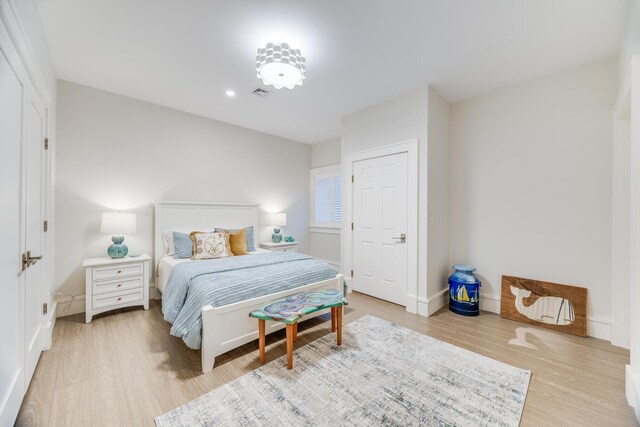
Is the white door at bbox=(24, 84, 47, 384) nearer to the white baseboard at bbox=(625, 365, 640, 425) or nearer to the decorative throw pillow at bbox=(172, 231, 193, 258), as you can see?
the decorative throw pillow at bbox=(172, 231, 193, 258)

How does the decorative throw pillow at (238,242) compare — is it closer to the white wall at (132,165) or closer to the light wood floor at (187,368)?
the white wall at (132,165)

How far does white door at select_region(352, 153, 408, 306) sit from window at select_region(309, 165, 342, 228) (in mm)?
1296

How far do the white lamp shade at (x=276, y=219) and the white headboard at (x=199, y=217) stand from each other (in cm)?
23

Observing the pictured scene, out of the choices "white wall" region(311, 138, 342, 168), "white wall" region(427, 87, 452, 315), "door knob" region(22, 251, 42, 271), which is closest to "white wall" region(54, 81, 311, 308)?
"white wall" region(311, 138, 342, 168)

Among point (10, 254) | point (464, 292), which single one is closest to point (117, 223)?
point (10, 254)

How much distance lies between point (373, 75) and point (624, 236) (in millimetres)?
2800

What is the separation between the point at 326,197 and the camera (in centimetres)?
526

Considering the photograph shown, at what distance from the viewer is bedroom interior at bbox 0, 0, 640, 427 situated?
1620 mm

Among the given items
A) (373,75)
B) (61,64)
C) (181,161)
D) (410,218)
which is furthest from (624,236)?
(61,64)

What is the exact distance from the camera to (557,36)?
7.03 feet

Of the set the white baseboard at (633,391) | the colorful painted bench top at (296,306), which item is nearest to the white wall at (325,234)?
the colorful painted bench top at (296,306)

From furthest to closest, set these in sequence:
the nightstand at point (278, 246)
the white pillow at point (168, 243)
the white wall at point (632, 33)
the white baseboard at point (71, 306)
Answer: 1. the nightstand at point (278, 246)
2. the white pillow at point (168, 243)
3. the white baseboard at point (71, 306)
4. the white wall at point (632, 33)

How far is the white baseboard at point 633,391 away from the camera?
147cm

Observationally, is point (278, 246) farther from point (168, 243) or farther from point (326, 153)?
point (326, 153)
